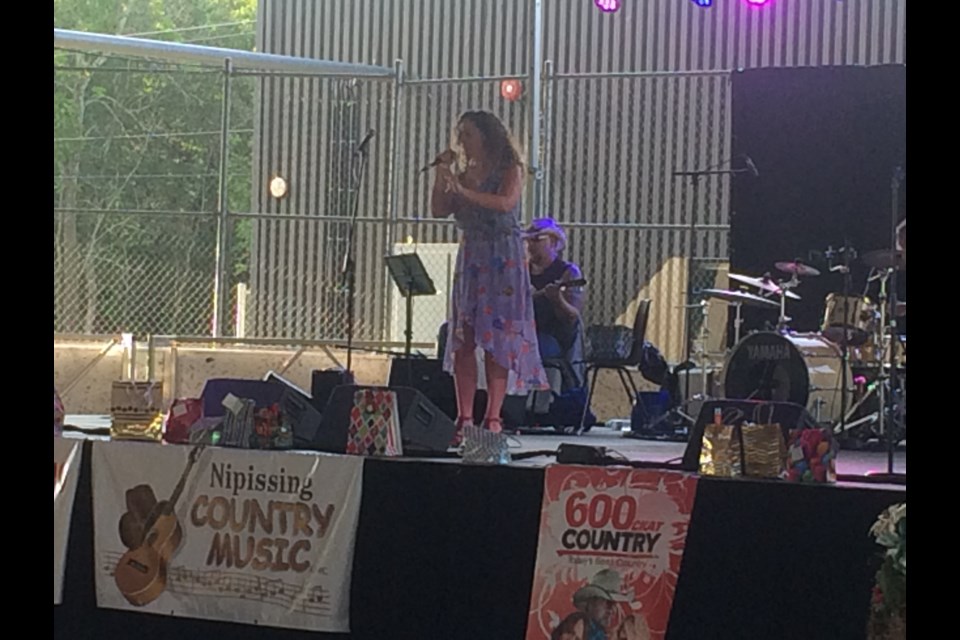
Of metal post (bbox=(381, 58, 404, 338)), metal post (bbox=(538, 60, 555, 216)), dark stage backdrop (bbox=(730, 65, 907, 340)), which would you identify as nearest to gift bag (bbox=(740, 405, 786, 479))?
Answer: dark stage backdrop (bbox=(730, 65, 907, 340))

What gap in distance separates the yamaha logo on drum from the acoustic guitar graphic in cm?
304

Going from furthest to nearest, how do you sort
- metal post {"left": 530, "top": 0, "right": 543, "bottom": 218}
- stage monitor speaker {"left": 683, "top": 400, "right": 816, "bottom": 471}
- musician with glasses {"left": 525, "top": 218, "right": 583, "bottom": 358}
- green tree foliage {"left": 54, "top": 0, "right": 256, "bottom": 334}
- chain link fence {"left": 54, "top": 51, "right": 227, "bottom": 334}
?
green tree foliage {"left": 54, "top": 0, "right": 256, "bottom": 334} < chain link fence {"left": 54, "top": 51, "right": 227, "bottom": 334} < metal post {"left": 530, "top": 0, "right": 543, "bottom": 218} < musician with glasses {"left": 525, "top": 218, "right": 583, "bottom": 358} < stage monitor speaker {"left": 683, "top": 400, "right": 816, "bottom": 471}

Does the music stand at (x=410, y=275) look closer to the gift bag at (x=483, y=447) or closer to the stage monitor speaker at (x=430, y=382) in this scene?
the stage monitor speaker at (x=430, y=382)

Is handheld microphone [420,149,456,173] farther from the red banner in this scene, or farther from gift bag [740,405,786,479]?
gift bag [740,405,786,479]

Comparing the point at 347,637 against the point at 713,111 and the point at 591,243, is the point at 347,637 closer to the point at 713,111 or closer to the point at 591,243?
the point at 591,243

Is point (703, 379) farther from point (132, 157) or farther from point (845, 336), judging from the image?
point (132, 157)

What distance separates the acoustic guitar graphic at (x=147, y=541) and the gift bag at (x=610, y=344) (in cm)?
342

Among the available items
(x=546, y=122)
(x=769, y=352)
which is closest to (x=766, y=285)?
(x=769, y=352)

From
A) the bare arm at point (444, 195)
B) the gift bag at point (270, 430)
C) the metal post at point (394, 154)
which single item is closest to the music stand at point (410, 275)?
the bare arm at point (444, 195)

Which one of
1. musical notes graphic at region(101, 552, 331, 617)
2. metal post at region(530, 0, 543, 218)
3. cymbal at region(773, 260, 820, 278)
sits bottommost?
musical notes graphic at region(101, 552, 331, 617)

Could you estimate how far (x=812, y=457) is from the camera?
417cm

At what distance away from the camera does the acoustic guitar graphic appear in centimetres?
490

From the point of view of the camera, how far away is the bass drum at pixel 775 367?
671 cm
